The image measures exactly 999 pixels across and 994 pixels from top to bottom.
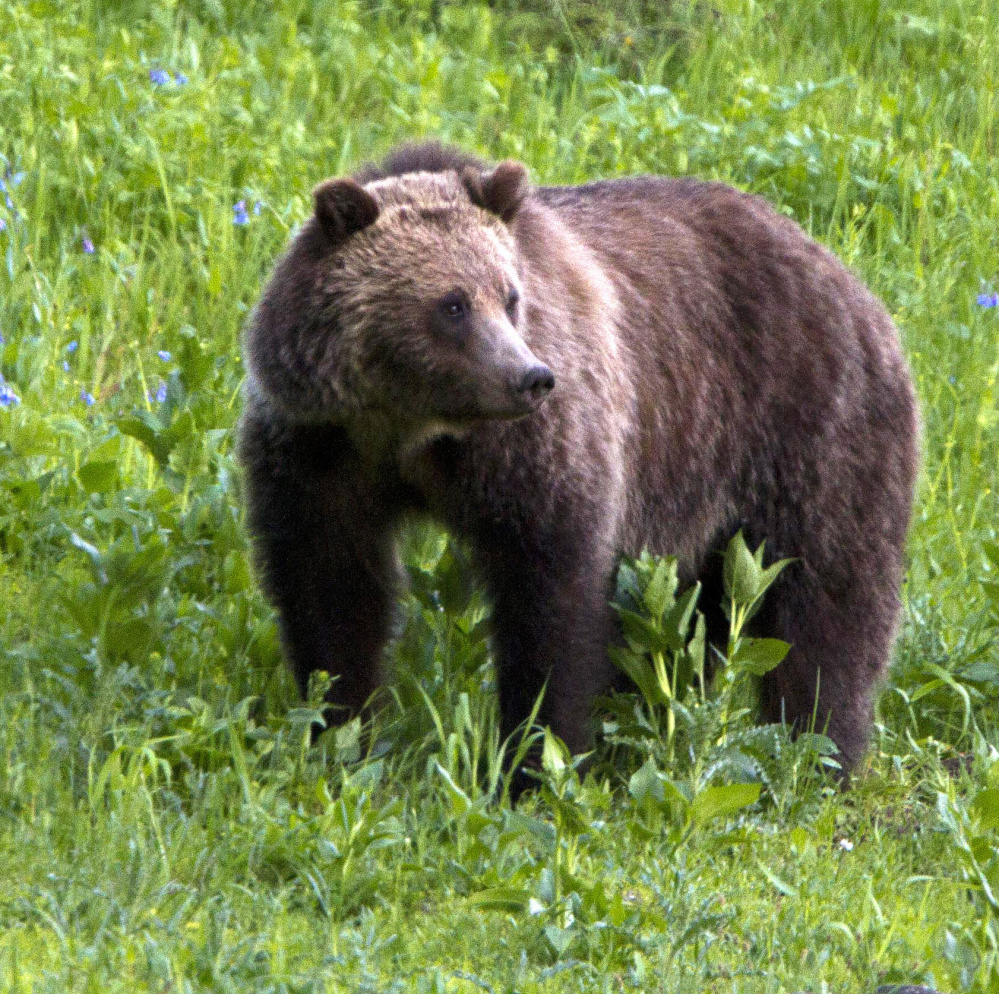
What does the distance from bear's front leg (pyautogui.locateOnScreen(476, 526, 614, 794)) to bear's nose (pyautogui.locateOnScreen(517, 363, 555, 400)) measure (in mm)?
478

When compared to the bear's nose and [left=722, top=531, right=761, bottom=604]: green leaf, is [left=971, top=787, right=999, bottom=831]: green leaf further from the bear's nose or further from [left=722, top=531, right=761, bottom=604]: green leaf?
the bear's nose

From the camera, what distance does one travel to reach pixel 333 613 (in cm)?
443

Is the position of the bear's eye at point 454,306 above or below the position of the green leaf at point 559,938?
above

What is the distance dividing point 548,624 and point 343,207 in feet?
3.82

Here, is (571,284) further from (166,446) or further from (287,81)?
(287,81)

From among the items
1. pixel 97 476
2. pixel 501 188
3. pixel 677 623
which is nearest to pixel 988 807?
pixel 677 623

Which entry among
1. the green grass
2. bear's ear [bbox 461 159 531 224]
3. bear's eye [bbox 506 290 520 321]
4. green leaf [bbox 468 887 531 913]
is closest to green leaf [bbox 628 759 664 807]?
the green grass

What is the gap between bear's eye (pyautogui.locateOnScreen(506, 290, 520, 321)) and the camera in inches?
161

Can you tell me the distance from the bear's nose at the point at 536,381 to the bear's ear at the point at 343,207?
0.60m

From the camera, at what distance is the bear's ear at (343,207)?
397 cm

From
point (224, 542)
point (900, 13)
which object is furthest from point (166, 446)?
point (900, 13)

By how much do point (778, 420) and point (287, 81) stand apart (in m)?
3.75

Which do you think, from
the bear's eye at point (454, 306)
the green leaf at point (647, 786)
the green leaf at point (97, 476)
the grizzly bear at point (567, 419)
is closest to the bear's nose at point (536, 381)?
the grizzly bear at point (567, 419)

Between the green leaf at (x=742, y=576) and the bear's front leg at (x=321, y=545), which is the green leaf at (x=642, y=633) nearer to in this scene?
the green leaf at (x=742, y=576)
